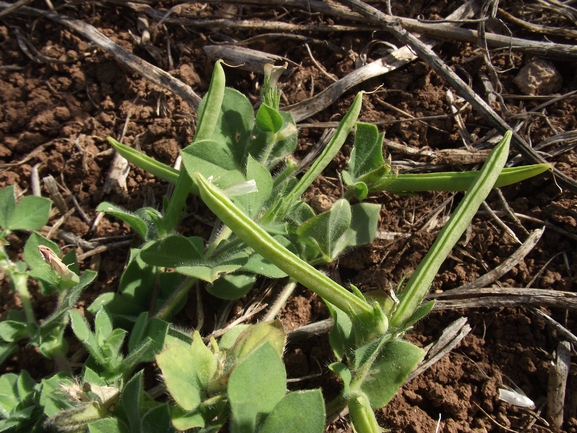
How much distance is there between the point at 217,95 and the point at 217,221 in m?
0.75

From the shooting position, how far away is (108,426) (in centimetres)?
194

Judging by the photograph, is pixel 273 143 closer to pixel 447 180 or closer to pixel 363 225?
pixel 363 225

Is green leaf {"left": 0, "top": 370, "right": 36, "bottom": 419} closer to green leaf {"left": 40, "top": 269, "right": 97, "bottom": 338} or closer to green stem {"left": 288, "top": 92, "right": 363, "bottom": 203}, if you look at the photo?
green leaf {"left": 40, "top": 269, "right": 97, "bottom": 338}

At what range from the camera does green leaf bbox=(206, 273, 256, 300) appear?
102 inches

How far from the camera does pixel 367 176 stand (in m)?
2.64

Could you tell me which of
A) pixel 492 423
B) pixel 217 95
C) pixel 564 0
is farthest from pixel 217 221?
pixel 564 0

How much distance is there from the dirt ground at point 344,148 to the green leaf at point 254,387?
744 millimetres

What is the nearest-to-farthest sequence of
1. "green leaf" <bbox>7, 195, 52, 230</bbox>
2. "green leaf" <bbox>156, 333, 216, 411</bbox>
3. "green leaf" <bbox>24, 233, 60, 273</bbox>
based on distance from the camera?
"green leaf" <bbox>156, 333, 216, 411</bbox> < "green leaf" <bbox>24, 233, 60, 273</bbox> < "green leaf" <bbox>7, 195, 52, 230</bbox>

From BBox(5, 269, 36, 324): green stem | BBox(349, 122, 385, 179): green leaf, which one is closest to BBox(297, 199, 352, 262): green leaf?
BBox(349, 122, 385, 179): green leaf

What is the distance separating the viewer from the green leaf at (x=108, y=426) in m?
1.90

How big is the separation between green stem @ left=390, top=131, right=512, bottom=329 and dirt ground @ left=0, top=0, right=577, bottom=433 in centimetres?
54

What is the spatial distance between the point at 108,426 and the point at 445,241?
5.30 ft

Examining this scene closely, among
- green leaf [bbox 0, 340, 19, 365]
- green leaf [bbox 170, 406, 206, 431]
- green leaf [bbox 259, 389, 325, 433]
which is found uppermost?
green leaf [bbox 259, 389, 325, 433]

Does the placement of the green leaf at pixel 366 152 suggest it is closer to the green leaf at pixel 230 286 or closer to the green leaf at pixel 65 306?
the green leaf at pixel 230 286
